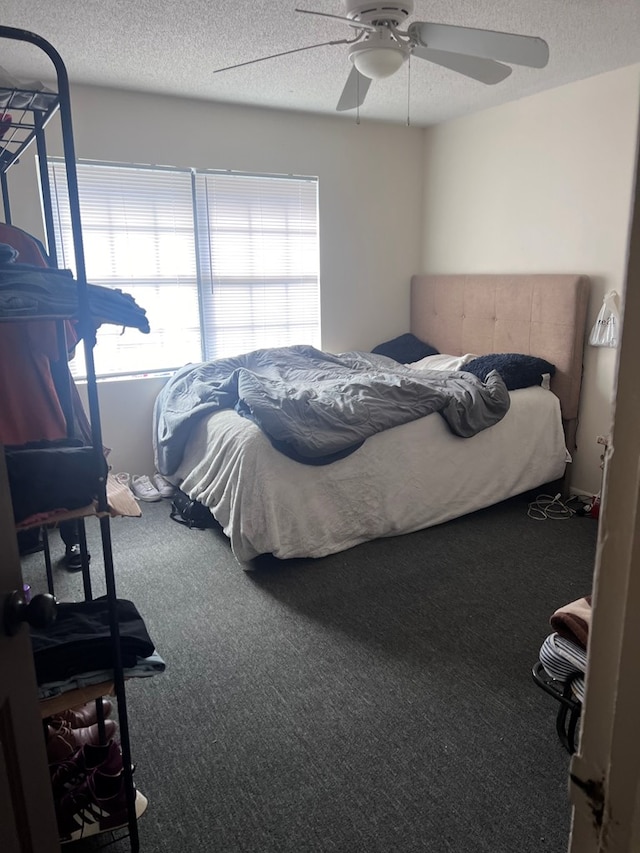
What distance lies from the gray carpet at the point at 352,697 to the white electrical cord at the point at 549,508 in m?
0.35

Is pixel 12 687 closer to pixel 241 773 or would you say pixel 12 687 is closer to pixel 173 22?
pixel 241 773

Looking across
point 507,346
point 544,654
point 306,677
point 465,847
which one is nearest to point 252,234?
point 507,346

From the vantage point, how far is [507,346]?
4074mm

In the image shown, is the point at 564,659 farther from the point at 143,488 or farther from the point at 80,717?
the point at 143,488

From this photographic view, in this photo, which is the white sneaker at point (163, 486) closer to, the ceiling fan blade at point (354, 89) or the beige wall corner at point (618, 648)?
the ceiling fan blade at point (354, 89)

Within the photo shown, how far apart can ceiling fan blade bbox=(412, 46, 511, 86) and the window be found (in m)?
1.97

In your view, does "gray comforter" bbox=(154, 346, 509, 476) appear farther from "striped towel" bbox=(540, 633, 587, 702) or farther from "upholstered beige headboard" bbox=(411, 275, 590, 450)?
"striped towel" bbox=(540, 633, 587, 702)

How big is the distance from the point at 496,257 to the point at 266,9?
2313 mm

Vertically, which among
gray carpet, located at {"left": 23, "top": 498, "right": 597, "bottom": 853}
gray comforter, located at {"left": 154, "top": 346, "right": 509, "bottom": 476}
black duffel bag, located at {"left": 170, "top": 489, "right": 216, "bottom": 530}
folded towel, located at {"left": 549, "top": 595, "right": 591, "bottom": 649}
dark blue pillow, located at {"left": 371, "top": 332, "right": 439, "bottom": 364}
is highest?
dark blue pillow, located at {"left": 371, "top": 332, "right": 439, "bottom": 364}

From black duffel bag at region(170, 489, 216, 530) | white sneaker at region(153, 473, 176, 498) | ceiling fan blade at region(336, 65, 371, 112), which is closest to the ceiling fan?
ceiling fan blade at region(336, 65, 371, 112)

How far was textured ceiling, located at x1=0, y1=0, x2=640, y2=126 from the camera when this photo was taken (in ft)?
8.14

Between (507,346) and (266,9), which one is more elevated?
(266,9)

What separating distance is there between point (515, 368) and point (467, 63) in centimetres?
175

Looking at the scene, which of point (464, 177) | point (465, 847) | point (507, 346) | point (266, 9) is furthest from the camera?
point (464, 177)
